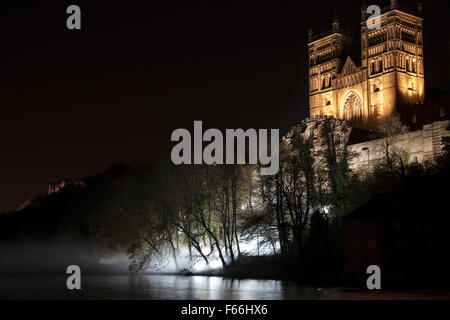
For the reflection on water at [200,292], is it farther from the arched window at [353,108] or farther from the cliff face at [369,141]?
the arched window at [353,108]

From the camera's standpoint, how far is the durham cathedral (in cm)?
10081

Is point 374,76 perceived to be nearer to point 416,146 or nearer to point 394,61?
point 394,61

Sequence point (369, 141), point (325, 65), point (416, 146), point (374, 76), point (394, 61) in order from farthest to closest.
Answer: point (325, 65)
point (374, 76)
point (394, 61)
point (369, 141)
point (416, 146)

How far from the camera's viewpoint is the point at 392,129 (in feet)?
250

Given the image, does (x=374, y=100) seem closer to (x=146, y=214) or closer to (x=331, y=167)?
(x=331, y=167)

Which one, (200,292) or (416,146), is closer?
(200,292)

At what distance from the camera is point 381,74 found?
111375mm

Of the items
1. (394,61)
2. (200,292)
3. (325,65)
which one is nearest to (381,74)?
(394,61)

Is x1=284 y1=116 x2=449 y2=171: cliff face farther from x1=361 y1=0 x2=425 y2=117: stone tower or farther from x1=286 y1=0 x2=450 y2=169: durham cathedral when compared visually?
x1=361 y1=0 x2=425 y2=117: stone tower

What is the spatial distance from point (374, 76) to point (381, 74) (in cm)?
163

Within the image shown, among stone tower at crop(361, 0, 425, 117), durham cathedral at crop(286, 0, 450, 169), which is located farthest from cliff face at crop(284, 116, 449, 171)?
stone tower at crop(361, 0, 425, 117)

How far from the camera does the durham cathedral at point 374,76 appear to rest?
100812 millimetres

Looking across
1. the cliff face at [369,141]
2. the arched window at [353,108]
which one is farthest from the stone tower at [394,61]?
the cliff face at [369,141]
